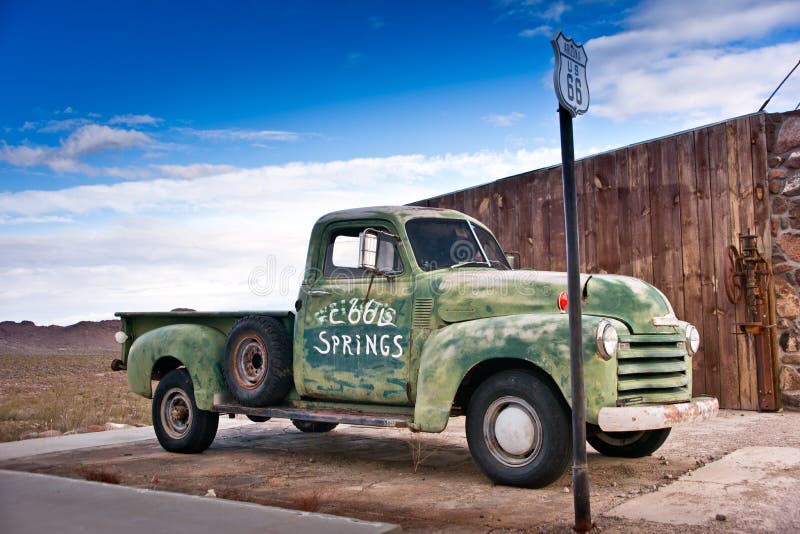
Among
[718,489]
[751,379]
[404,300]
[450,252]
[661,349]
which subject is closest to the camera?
[718,489]

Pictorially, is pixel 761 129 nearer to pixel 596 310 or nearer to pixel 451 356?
pixel 596 310

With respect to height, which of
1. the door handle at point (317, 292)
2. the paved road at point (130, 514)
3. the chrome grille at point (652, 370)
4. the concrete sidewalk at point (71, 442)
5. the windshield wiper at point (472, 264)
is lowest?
the concrete sidewalk at point (71, 442)

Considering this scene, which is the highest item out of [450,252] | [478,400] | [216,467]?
[450,252]

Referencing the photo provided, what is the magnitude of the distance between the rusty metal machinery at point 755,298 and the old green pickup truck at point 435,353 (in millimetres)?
3020

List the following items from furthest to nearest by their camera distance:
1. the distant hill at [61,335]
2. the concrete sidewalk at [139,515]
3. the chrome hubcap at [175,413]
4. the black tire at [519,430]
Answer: the distant hill at [61,335] → the chrome hubcap at [175,413] → the black tire at [519,430] → the concrete sidewalk at [139,515]

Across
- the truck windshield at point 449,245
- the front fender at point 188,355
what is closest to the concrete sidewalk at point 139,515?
the front fender at point 188,355

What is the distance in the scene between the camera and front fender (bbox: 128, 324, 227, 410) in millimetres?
7551

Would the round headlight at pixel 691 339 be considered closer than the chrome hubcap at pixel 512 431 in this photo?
No

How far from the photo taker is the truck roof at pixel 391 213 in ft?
22.5

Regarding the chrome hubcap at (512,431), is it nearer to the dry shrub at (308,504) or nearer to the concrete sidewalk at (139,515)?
the dry shrub at (308,504)

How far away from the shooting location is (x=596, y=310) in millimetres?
5844

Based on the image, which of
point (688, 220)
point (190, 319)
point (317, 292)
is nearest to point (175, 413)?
point (190, 319)

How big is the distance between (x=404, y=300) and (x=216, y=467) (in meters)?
2.33

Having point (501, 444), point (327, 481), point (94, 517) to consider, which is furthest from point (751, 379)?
point (94, 517)
